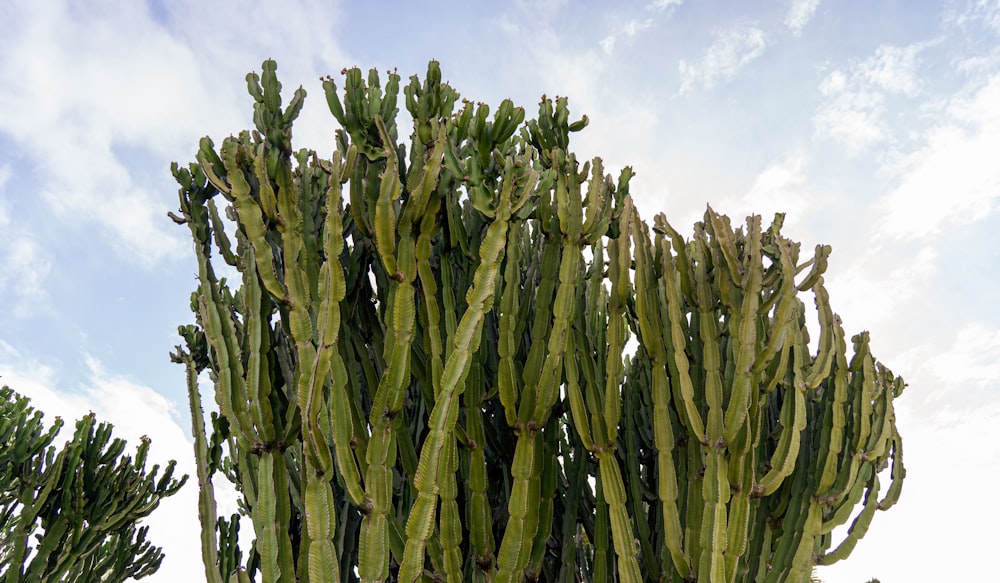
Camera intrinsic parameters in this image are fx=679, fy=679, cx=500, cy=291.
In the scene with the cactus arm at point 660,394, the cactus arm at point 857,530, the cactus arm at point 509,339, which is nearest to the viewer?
the cactus arm at point 509,339

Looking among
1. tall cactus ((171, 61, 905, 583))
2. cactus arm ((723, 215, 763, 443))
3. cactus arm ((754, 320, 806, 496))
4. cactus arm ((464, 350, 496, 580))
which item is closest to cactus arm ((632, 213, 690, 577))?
tall cactus ((171, 61, 905, 583))

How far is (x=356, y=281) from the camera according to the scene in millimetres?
3035

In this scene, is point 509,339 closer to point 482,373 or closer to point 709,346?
point 482,373

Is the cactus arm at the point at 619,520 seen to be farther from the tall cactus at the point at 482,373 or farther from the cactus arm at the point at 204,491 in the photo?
the cactus arm at the point at 204,491

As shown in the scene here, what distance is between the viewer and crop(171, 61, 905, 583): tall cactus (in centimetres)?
252

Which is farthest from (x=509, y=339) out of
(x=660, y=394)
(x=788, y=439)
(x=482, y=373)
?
(x=788, y=439)

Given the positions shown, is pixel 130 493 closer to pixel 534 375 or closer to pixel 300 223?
pixel 300 223

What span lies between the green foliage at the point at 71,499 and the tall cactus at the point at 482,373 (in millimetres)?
3675

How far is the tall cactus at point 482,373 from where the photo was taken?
2523 mm

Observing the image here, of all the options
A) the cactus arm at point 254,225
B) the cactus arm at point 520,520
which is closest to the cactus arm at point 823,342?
the cactus arm at point 520,520

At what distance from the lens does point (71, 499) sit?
5.95 m

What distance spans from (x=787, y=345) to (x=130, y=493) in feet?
19.8

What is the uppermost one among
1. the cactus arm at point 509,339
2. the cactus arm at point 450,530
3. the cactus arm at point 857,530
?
the cactus arm at point 509,339

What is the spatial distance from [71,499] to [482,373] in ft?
16.2
